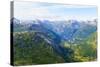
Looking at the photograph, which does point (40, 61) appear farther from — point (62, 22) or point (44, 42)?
point (62, 22)

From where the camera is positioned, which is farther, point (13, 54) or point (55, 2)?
point (55, 2)

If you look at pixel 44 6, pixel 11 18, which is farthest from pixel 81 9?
pixel 11 18

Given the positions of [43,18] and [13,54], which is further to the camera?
[43,18]

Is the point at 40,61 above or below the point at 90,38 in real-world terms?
below

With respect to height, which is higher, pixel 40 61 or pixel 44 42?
pixel 44 42

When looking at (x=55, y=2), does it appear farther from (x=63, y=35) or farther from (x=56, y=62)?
(x=56, y=62)

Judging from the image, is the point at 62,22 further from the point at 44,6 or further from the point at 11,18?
the point at 11,18
